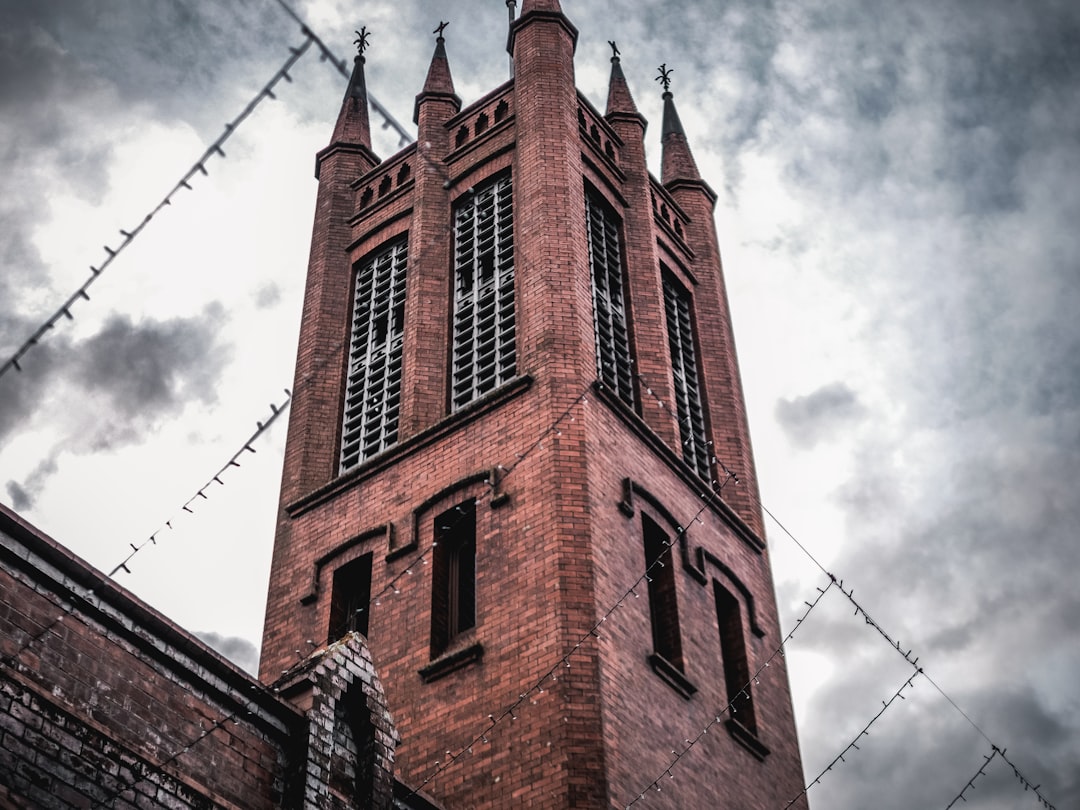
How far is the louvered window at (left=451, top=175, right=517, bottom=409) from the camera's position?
22906 millimetres

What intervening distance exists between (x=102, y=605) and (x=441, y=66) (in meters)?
21.5

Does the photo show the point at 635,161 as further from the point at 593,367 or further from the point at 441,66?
the point at 593,367

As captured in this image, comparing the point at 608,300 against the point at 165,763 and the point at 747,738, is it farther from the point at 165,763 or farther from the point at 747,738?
the point at 165,763

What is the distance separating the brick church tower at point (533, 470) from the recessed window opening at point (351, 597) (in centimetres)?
4

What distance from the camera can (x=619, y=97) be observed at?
101 feet

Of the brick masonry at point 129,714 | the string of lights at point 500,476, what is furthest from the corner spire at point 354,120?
the brick masonry at point 129,714

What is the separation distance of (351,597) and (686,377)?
315 inches

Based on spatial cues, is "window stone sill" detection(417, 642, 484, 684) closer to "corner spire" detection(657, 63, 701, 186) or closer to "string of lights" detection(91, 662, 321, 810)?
"string of lights" detection(91, 662, 321, 810)

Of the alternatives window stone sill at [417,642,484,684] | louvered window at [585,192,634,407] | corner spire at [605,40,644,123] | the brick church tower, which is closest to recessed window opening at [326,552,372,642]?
the brick church tower

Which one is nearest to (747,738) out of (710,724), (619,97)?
(710,724)

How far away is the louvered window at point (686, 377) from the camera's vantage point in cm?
2466

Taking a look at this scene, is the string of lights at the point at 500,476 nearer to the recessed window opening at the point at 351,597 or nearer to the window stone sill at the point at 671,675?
the recessed window opening at the point at 351,597

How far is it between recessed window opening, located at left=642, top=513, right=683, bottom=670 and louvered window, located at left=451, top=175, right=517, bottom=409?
3337 millimetres

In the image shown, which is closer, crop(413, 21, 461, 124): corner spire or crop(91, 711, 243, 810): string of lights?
crop(91, 711, 243, 810): string of lights
